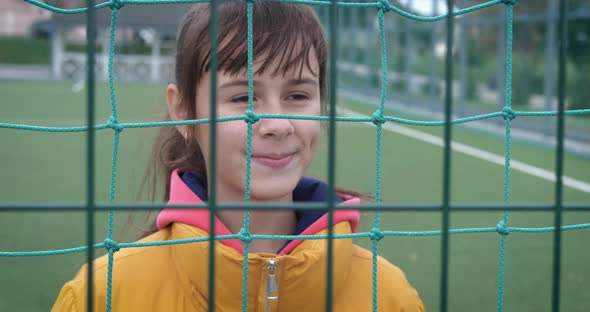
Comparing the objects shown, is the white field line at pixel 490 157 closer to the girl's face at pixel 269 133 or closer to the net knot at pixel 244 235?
the girl's face at pixel 269 133

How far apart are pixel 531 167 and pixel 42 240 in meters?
3.66

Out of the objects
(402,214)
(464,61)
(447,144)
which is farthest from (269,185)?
(464,61)

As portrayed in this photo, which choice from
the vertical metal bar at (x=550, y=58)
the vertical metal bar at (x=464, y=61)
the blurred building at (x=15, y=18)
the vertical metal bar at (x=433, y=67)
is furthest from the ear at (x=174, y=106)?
the blurred building at (x=15, y=18)

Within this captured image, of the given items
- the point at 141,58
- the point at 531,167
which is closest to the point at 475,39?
the point at 531,167

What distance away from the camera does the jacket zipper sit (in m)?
1.08

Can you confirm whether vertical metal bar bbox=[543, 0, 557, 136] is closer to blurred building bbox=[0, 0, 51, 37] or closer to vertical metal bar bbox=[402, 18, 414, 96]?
vertical metal bar bbox=[402, 18, 414, 96]

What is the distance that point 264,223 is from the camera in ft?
4.10

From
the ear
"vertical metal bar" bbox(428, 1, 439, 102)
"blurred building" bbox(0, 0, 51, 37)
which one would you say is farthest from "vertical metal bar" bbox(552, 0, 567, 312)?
"blurred building" bbox(0, 0, 51, 37)

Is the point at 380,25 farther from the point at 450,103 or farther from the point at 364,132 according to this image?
the point at 364,132

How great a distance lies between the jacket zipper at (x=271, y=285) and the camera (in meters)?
1.08

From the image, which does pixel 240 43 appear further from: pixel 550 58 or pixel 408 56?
pixel 408 56

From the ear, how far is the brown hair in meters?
0.01

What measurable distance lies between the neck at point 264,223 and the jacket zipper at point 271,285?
139 mm

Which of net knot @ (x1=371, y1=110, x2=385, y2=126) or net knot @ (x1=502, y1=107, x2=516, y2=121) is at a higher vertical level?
net knot @ (x1=502, y1=107, x2=516, y2=121)
